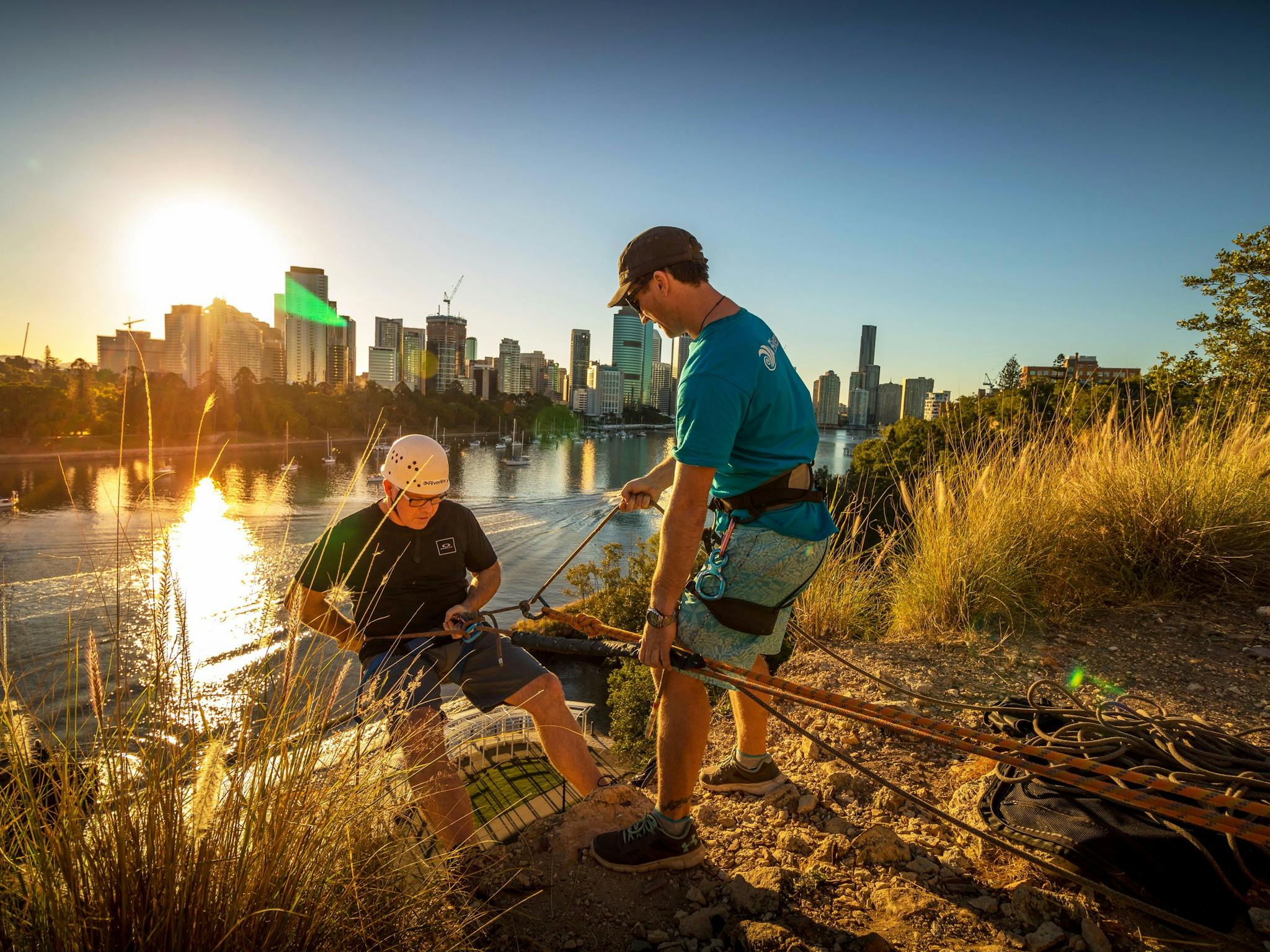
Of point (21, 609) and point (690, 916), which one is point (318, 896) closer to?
point (690, 916)

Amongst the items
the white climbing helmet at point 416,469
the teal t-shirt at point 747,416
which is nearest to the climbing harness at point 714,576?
the teal t-shirt at point 747,416

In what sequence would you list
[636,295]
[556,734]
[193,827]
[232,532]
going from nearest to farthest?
[193,827] < [636,295] < [556,734] < [232,532]

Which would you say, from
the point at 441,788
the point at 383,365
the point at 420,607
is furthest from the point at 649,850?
the point at 383,365

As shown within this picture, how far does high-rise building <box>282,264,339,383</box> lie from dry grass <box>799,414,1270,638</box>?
159 m

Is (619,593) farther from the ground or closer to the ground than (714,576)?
closer to the ground

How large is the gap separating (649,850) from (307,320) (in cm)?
19510

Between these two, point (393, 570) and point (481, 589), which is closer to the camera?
point (393, 570)

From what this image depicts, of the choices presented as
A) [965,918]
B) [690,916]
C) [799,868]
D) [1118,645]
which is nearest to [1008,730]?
[965,918]

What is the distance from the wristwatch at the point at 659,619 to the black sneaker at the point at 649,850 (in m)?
0.72

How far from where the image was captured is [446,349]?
561ft

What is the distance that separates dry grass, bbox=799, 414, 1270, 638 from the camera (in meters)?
4.46

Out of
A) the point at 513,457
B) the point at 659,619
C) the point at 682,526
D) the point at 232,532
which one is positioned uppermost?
the point at 682,526

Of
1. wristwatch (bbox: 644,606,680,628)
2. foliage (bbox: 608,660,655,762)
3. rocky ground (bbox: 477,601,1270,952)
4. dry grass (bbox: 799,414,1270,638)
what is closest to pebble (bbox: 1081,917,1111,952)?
rocky ground (bbox: 477,601,1270,952)

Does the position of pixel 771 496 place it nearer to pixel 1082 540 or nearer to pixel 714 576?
pixel 714 576
